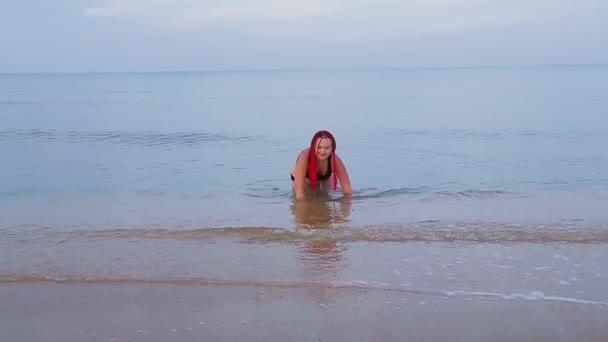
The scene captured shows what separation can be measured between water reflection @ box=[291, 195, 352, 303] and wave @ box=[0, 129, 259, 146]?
29.3 ft

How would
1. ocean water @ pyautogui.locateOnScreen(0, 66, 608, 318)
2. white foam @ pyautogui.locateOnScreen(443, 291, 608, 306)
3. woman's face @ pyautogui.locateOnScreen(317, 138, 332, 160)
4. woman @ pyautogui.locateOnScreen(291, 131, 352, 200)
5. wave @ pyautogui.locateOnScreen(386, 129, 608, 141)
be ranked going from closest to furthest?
white foam @ pyautogui.locateOnScreen(443, 291, 608, 306)
ocean water @ pyautogui.locateOnScreen(0, 66, 608, 318)
woman's face @ pyautogui.locateOnScreen(317, 138, 332, 160)
woman @ pyautogui.locateOnScreen(291, 131, 352, 200)
wave @ pyautogui.locateOnScreen(386, 129, 608, 141)

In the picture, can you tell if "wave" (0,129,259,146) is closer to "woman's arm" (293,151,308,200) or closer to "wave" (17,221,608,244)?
"woman's arm" (293,151,308,200)

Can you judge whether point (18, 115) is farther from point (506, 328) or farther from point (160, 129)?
point (506, 328)

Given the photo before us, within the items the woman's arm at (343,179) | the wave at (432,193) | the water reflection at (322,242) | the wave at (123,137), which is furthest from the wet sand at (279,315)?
the wave at (123,137)

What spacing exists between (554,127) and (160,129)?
11.9m

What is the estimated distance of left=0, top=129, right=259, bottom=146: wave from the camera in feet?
53.9

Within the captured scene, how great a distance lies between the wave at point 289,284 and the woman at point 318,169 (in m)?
3.63

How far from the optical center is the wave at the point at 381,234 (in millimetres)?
5773

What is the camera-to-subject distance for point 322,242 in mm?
5758

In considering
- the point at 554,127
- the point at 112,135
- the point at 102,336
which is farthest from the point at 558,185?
the point at 112,135

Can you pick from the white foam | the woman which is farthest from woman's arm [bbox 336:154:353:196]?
the white foam

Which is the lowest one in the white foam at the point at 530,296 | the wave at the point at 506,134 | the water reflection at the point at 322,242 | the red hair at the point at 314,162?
the white foam at the point at 530,296

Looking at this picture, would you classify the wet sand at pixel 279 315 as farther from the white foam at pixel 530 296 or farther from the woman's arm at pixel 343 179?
the woman's arm at pixel 343 179

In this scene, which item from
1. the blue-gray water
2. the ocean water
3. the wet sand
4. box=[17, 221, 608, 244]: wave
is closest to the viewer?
the wet sand
